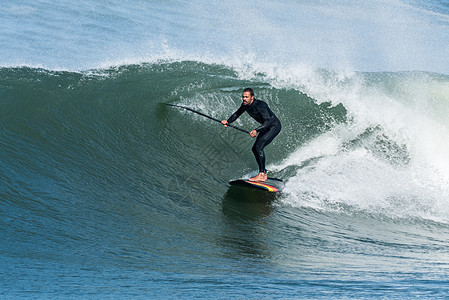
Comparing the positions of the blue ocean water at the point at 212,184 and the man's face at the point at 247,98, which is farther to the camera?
the man's face at the point at 247,98

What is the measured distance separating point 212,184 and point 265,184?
844mm

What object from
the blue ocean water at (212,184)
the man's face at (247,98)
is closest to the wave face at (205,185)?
the blue ocean water at (212,184)

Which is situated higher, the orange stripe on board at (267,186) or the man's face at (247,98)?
the man's face at (247,98)

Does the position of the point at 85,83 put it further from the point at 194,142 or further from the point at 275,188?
the point at 275,188

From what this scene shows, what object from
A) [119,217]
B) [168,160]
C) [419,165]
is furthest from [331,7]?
[119,217]

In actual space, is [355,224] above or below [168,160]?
below

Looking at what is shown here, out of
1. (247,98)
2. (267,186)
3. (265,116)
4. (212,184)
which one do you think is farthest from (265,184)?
(247,98)

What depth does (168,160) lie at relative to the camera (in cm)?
813

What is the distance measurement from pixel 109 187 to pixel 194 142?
242cm

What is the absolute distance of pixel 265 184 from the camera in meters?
7.53

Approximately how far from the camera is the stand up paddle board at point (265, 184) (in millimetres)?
7457

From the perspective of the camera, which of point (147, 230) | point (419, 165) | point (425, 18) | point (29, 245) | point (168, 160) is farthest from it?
point (425, 18)

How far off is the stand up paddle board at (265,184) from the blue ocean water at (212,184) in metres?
0.16

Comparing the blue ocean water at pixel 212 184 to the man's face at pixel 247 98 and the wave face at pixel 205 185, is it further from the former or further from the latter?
the man's face at pixel 247 98
